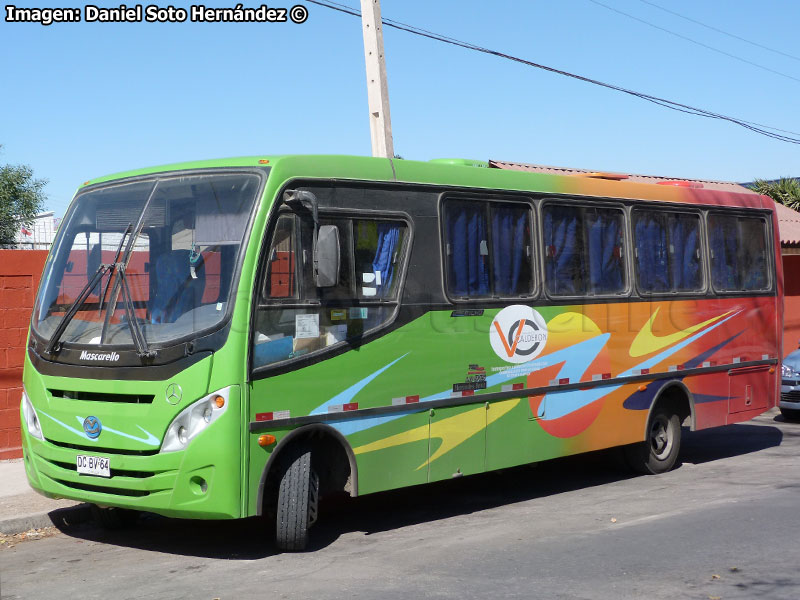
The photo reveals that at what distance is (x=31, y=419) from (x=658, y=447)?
22.6 feet

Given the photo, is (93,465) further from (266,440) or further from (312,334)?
(312,334)

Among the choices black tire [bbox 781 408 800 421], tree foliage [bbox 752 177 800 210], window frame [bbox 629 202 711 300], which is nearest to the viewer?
window frame [bbox 629 202 711 300]

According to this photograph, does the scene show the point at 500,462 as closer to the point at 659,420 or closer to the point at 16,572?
the point at 659,420

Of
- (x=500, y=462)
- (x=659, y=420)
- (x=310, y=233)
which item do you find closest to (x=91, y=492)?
(x=310, y=233)

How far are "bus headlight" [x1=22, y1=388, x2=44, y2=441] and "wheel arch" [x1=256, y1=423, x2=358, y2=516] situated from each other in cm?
187

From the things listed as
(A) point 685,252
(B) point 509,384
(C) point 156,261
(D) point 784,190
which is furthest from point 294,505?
(D) point 784,190

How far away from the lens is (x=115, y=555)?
8.02m

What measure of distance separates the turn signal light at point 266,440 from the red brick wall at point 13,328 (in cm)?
504

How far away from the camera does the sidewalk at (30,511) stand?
29.1ft

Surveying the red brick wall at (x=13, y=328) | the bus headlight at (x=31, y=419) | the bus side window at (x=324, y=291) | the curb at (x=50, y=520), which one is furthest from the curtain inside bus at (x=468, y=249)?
the red brick wall at (x=13, y=328)

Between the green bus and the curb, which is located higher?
the green bus

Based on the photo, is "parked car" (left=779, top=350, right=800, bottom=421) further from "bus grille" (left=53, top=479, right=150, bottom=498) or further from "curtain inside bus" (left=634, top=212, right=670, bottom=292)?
"bus grille" (left=53, top=479, right=150, bottom=498)

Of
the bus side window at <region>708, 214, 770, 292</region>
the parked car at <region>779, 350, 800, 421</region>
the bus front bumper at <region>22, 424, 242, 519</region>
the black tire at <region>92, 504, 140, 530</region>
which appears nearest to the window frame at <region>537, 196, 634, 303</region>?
the bus side window at <region>708, 214, 770, 292</region>

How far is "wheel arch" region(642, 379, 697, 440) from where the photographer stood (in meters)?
11.8
